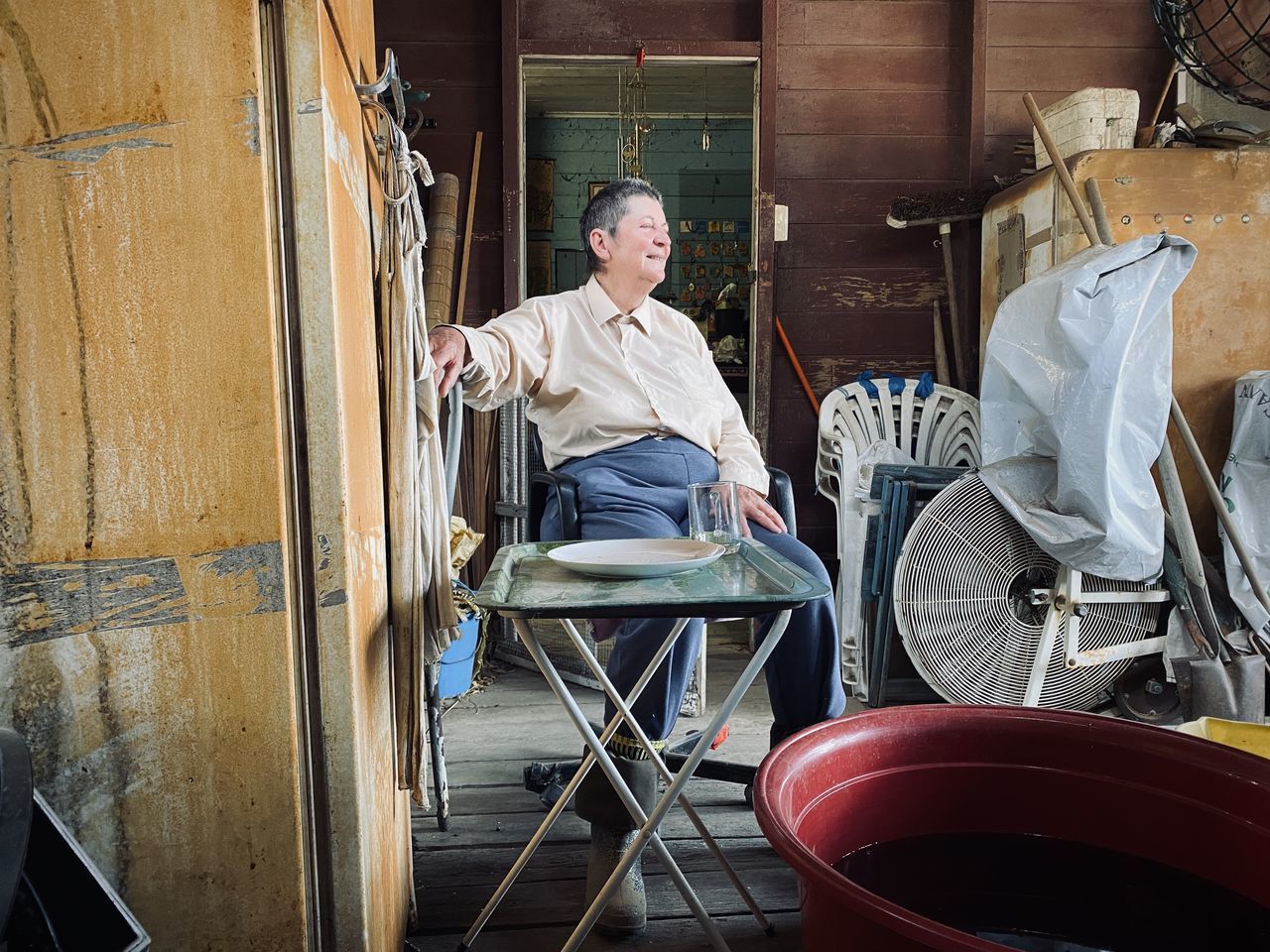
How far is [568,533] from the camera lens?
218 centimetres

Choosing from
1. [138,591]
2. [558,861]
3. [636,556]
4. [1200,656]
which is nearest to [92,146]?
[138,591]

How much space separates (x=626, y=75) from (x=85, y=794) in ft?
18.1

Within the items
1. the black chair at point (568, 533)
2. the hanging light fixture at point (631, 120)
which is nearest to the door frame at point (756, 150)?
the black chair at point (568, 533)

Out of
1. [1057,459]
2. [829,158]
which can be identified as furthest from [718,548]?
[829,158]

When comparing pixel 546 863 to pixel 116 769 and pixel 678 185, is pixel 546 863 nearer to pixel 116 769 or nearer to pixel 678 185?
pixel 116 769

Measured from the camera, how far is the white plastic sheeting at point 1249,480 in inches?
114

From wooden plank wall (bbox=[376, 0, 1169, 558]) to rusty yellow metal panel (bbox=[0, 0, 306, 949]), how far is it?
296cm

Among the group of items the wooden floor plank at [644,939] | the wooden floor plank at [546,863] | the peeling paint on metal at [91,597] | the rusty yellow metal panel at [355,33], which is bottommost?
the wooden floor plank at [546,863]

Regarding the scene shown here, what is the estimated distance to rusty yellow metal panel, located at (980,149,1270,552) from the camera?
3.13 m

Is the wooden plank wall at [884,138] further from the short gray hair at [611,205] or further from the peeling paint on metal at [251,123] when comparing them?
the peeling paint on metal at [251,123]

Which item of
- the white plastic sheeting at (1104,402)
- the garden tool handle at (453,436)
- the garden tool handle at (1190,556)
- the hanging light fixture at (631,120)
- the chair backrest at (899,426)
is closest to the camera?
the garden tool handle at (453,436)

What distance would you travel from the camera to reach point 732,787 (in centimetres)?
238

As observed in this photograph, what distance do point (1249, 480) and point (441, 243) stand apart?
118 inches

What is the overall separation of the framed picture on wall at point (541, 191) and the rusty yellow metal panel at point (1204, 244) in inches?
153
